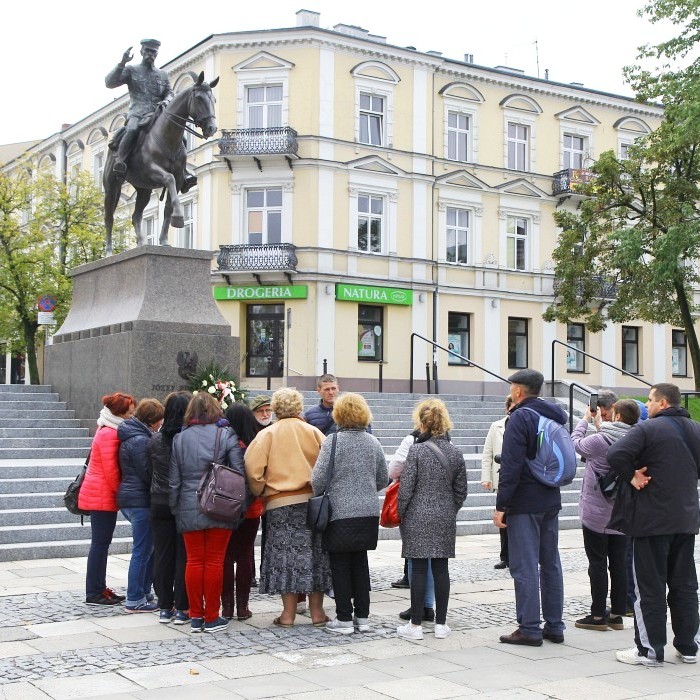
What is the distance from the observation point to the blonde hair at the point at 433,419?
7902 millimetres

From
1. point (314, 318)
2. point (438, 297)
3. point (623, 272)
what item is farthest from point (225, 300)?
point (623, 272)

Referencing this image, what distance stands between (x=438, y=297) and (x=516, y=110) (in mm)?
8241

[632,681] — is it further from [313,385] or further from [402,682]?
[313,385]

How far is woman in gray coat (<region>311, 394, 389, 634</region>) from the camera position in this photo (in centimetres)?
768

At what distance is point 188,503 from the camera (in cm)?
764

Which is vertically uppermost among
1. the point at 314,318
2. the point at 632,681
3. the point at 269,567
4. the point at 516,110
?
the point at 516,110

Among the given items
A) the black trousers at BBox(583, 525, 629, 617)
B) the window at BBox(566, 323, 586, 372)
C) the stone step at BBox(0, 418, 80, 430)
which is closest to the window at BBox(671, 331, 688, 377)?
the window at BBox(566, 323, 586, 372)

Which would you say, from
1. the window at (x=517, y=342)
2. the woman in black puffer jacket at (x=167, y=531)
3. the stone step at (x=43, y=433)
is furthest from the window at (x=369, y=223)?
the woman in black puffer jacket at (x=167, y=531)

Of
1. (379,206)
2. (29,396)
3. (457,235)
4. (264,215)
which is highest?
(379,206)

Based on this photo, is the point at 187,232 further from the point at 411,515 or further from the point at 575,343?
the point at 411,515

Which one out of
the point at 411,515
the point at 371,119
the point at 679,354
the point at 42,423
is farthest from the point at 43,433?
the point at 679,354

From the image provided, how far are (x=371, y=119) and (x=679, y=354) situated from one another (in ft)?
55.3

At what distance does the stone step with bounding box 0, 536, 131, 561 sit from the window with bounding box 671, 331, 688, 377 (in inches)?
1385

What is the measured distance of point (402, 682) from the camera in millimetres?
6410
